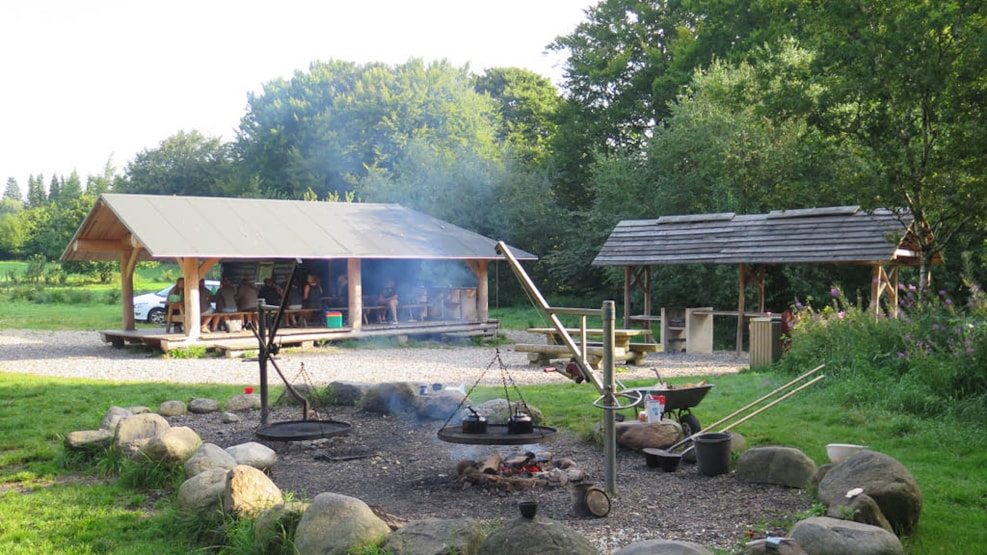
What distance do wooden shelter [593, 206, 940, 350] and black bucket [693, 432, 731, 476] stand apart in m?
8.88

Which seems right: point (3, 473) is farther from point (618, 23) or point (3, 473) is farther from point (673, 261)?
point (618, 23)

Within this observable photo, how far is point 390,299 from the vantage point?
2069cm

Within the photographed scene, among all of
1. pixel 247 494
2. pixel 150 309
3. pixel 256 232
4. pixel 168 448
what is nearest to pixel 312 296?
pixel 256 232

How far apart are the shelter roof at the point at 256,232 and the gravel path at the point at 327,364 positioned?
2155 millimetres

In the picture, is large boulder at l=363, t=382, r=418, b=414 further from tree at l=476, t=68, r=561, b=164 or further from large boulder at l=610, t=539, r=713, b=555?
tree at l=476, t=68, r=561, b=164

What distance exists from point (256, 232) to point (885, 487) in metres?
16.0

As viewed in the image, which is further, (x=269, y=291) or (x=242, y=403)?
(x=269, y=291)

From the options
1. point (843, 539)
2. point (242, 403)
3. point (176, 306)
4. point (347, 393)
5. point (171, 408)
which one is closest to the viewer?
point (843, 539)

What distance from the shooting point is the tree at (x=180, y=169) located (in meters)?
54.4

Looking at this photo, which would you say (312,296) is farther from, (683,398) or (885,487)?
(885,487)

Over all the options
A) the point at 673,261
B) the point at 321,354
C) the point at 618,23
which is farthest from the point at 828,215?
the point at 618,23

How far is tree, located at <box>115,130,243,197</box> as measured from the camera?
5438 centimetres

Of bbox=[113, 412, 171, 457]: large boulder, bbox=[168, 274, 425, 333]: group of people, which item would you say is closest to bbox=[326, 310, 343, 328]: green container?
bbox=[168, 274, 425, 333]: group of people

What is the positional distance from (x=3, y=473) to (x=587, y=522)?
5160 millimetres
